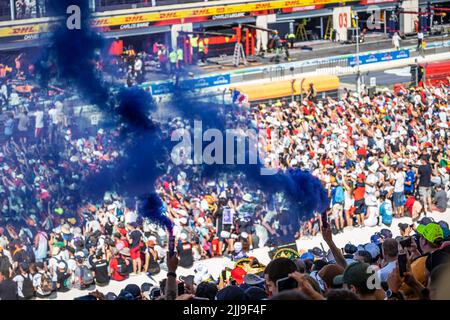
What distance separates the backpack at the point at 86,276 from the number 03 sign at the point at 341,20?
29.3 metres

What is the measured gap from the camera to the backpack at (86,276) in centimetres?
1254

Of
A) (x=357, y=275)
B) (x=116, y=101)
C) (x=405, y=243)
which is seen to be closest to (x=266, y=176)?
(x=116, y=101)

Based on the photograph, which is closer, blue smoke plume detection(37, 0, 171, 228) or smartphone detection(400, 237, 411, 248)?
smartphone detection(400, 237, 411, 248)

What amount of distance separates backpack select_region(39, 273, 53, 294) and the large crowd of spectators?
2cm

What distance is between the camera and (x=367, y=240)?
567 inches

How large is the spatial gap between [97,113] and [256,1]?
85.2ft

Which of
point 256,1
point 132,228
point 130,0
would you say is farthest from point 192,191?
point 256,1

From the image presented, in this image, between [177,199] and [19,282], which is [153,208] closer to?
[19,282]

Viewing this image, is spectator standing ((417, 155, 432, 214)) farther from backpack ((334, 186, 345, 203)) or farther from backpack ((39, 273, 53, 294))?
backpack ((39, 273, 53, 294))

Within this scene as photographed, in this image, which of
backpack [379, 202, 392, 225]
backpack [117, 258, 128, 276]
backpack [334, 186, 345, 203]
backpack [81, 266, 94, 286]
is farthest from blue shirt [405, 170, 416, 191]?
backpack [81, 266, 94, 286]

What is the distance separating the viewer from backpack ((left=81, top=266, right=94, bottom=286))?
12.5 m

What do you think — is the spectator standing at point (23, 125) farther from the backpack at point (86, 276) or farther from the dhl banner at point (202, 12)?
the dhl banner at point (202, 12)
